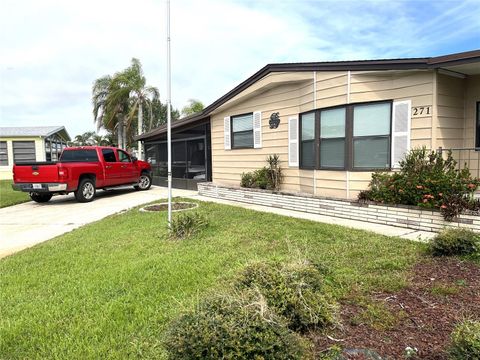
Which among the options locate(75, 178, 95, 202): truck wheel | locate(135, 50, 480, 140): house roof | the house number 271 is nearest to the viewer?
locate(135, 50, 480, 140): house roof

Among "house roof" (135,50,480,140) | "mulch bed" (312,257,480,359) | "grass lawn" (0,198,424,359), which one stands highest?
"house roof" (135,50,480,140)

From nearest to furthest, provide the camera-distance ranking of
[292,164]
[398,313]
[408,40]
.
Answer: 1. [398,313]
2. [292,164]
3. [408,40]

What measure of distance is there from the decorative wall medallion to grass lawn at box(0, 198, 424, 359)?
385 centimetres

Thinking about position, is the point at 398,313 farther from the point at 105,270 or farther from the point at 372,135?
the point at 372,135

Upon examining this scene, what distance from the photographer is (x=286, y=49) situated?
13.1m

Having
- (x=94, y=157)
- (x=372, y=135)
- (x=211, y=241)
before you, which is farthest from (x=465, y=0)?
(x=94, y=157)

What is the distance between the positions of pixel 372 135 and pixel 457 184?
2079 mm

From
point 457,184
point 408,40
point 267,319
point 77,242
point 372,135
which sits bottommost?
point 77,242

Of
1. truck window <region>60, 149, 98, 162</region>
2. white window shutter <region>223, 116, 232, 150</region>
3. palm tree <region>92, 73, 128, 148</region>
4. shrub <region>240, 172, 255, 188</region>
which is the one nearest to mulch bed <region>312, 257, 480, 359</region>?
shrub <region>240, 172, 255, 188</region>

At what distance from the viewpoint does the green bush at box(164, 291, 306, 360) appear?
2051mm

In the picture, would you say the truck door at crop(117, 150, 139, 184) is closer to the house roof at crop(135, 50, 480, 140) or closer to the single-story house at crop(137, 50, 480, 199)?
the single-story house at crop(137, 50, 480, 199)

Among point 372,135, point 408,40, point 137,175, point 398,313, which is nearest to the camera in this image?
point 398,313

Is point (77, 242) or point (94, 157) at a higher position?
point (94, 157)

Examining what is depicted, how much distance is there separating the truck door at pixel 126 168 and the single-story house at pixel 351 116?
5.04m
